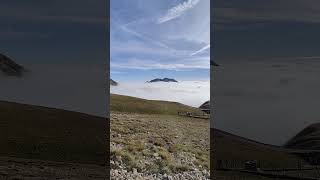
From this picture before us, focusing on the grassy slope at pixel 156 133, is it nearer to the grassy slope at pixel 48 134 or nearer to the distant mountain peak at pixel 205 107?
the distant mountain peak at pixel 205 107

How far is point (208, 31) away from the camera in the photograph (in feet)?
23.9

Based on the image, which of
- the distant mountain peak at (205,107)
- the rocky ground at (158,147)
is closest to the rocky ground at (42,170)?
the rocky ground at (158,147)

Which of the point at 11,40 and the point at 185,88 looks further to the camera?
the point at 185,88

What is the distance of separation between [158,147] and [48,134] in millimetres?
1630

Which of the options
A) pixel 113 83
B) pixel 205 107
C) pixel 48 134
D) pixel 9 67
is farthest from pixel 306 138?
pixel 9 67

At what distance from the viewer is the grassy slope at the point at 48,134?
6.77 metres

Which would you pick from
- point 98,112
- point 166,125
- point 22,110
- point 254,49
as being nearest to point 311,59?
point 254,49

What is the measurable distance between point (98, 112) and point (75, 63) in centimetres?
76

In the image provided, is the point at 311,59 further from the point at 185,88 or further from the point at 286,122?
the point at 185,88

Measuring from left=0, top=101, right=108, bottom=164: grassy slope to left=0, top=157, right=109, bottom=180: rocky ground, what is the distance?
3.1 inches

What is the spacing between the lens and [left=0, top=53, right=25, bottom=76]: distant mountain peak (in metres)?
6.74

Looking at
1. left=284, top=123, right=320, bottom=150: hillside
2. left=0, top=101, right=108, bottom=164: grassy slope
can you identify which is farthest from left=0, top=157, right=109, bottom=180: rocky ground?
left=284, top=123, right=320, bottom=150: hillside

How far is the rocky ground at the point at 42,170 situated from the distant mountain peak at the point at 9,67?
1176 millimetres

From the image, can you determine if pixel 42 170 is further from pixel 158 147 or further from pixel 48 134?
pixel 158 147
